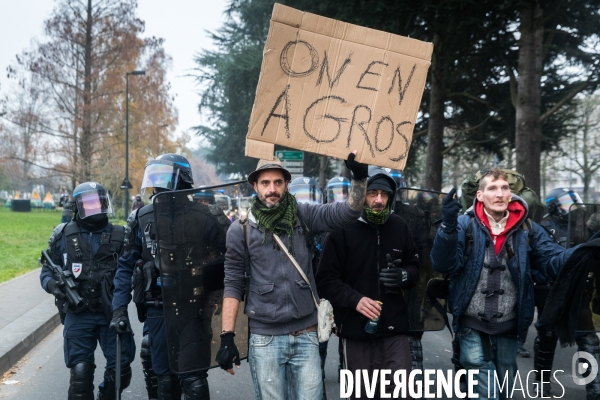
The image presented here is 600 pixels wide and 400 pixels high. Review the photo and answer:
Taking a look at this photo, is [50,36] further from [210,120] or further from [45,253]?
[45,253]

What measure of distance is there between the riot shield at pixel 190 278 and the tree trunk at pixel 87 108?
2966 cm

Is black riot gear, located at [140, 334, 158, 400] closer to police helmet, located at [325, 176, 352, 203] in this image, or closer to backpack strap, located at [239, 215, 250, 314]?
backpack strap, located at [239, 215, 250, 314]

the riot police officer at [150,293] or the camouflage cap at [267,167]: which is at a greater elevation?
the camouflage cap at [267,167]

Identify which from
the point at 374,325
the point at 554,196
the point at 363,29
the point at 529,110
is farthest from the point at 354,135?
the point at 529,110

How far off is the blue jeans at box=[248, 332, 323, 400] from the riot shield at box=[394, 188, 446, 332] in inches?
76.5

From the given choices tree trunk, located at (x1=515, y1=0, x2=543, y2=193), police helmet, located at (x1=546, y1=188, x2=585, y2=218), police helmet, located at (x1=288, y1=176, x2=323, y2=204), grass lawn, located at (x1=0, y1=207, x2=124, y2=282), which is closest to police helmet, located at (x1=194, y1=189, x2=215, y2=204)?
police helmet, located at (x1=288, y1=176, x2=323, y2=204)

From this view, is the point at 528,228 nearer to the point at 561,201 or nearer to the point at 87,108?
the point at 561,201

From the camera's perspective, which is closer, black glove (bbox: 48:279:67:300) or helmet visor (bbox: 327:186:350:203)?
black glove (bbox: 48:279:67:300)

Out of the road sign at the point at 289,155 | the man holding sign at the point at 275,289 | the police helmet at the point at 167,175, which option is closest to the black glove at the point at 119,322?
the police helmet at the point at 167,175

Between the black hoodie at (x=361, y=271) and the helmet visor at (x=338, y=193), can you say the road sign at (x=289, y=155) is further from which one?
the black hoodie at (x=361, y=271)

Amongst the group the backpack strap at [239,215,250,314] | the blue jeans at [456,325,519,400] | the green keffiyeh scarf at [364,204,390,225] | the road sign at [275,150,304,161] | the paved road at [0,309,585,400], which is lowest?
the paved road at [0,309,585,400]

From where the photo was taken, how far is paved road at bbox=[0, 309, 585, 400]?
601 cm

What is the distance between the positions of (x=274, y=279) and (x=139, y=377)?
3.56 meters

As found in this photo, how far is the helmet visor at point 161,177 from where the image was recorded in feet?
15.4
